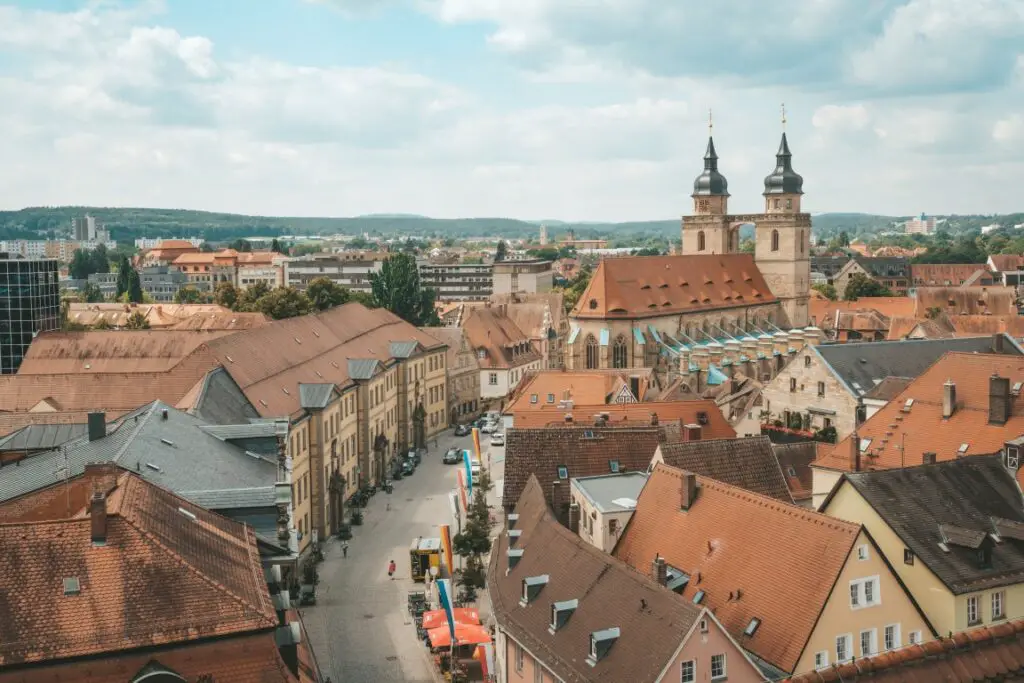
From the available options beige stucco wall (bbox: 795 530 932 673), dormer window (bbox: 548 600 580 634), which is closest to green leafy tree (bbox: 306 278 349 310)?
dormer window (bbox: 548 600 580 634)

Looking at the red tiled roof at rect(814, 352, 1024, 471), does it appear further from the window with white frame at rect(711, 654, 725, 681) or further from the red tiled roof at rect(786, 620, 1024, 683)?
the red tiled roof at rect(786, 620, 1024, 683)

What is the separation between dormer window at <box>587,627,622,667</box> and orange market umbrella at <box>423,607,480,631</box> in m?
16.2

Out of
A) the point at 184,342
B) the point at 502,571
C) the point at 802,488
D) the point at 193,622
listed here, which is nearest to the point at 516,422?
the point at 802,488

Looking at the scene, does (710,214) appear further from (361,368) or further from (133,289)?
(133,289)

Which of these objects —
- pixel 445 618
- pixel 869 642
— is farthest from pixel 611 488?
pixel 869 642

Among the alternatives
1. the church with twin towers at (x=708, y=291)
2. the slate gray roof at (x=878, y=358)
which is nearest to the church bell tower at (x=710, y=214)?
the church with twin towers at (x=708, y=291)

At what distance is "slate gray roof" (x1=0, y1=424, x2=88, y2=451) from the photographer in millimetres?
44844

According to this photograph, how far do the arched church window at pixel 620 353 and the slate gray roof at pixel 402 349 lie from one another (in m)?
21.3

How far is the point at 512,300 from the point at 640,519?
364 feet

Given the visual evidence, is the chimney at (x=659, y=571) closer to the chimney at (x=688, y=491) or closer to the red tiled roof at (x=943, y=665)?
the chimney at (x=688, y=491)

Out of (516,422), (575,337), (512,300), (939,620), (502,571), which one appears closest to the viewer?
(939,620)

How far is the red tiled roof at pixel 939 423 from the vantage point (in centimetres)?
4619

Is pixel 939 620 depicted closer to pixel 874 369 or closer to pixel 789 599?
pixel 789 599

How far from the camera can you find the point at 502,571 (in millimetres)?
38094
